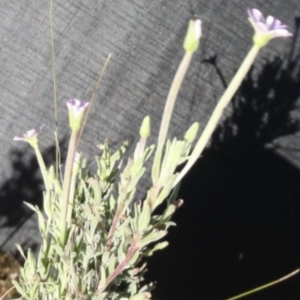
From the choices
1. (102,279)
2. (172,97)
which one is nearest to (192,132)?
(172,97)

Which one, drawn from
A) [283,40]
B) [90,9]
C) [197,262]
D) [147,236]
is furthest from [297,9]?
[147,236]

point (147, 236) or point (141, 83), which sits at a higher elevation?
point (141, 83)

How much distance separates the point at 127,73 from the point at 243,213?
1.44 ft

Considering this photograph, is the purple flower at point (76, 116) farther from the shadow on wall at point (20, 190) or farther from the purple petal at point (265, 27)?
the shadow on wall at point (20, 190)

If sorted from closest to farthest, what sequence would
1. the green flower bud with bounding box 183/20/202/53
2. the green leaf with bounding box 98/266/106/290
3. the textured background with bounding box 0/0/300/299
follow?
the green flower bud with bounding box 183/20/202/53, the green leaf with bounding box 98/266/106/290, the textured background with bounding box 0/0/300/299

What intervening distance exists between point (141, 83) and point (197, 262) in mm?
461

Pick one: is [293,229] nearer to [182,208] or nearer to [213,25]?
[182,208]

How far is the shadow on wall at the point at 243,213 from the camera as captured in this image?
126cm

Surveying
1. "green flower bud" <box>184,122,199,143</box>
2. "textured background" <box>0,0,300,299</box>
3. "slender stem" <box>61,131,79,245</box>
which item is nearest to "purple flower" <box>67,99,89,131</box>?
"slender stem" <box>61,131,79,245</box>

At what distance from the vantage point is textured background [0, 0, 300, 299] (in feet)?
4.03

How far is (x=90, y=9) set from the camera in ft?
4.03

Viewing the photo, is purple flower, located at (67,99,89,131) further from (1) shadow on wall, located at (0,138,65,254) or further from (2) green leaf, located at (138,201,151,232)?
(1) shadow on wall, located at (0,138,65,254)

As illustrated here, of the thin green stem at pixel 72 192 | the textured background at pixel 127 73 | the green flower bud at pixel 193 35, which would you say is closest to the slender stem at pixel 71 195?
the thin green stem at pixel 72 192

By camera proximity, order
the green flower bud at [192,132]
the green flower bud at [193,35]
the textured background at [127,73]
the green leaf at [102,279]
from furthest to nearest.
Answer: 1. the textured background at [127,73]
2. the green leaf at [102,279]
3. the green flower bud at [192,132]
4. the green flower bud at [193,35]
